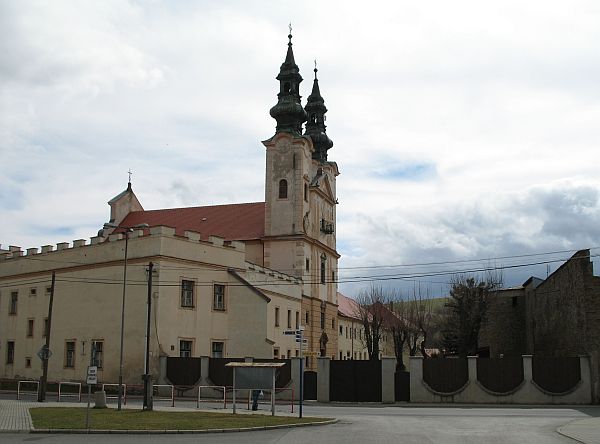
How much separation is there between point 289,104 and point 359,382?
2988 cm

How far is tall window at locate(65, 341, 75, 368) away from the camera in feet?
148

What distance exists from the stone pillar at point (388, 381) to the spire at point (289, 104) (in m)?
28.4

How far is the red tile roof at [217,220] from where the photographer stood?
60406 mm

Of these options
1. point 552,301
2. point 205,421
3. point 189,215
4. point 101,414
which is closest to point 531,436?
point 205,421

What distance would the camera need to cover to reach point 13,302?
52188 millimetres

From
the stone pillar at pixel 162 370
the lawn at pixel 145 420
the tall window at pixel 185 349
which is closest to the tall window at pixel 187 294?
the tall window at pixel 185 349

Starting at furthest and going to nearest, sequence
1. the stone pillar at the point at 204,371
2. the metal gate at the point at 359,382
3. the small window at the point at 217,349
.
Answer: the small window at the point at 217,349, the stone pillar at the point at 204,371, the metal gate at the point at 359,382

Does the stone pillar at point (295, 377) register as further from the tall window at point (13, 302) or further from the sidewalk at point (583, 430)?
the tall window at point (13, 302)

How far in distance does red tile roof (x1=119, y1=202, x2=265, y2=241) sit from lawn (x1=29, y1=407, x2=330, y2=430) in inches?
1383

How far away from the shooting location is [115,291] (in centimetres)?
4341

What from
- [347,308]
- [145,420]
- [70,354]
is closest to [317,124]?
[347,308]

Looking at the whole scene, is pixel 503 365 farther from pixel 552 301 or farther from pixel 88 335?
pixel 88 335

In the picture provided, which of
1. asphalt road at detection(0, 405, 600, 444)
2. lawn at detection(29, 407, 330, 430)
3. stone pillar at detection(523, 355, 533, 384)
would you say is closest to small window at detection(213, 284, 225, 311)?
stone pillar at detection(523, 355, 533, 384)

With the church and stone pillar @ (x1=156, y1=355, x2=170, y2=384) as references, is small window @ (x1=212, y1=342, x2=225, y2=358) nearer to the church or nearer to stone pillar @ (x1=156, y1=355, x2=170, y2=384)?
the church
